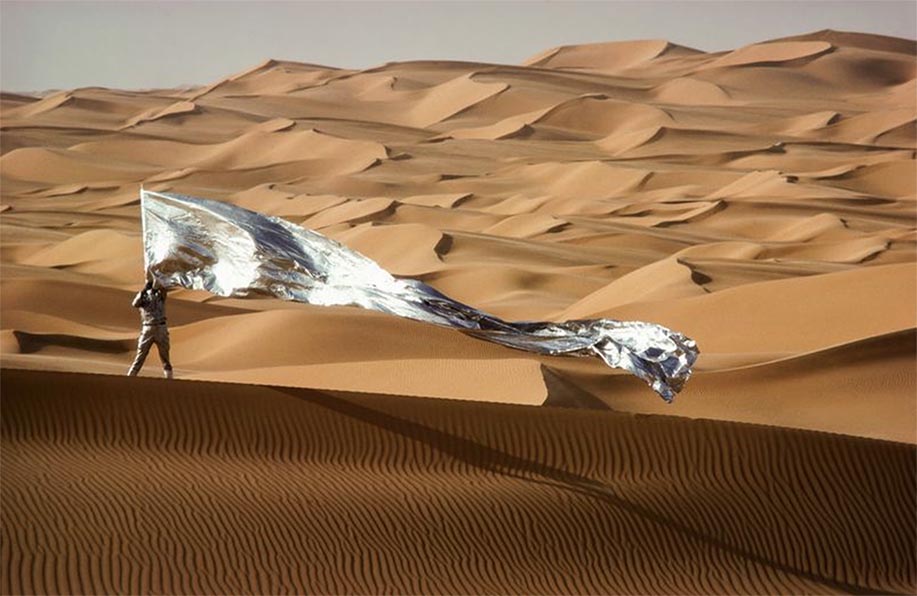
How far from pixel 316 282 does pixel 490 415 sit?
1678mm

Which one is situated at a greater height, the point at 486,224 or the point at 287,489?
the point at 287,489

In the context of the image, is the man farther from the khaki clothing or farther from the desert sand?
the desert sand

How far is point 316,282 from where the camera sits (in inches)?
444

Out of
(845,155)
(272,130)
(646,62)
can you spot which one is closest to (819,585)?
(845,155)

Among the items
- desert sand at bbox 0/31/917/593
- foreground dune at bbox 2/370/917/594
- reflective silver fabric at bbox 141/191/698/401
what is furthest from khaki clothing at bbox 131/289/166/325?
foreground dune at bbox 2/370/917/594

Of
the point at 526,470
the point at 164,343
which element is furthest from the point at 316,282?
the point at 526,470

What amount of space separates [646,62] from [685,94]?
23.4 m

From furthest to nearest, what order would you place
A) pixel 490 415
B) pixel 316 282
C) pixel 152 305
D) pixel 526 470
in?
pixel 152 305 < pixel 316 282 < pixel 490 415 < pixel 526 470

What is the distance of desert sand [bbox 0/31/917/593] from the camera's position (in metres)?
9.17

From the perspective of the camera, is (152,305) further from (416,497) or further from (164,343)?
(416,497)

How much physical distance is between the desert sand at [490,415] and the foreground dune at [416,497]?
0.02 meters

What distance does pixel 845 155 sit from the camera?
158ft

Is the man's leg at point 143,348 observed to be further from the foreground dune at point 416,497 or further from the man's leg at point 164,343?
the foreground dune at point 416,497

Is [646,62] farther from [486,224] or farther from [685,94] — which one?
[486,224]
